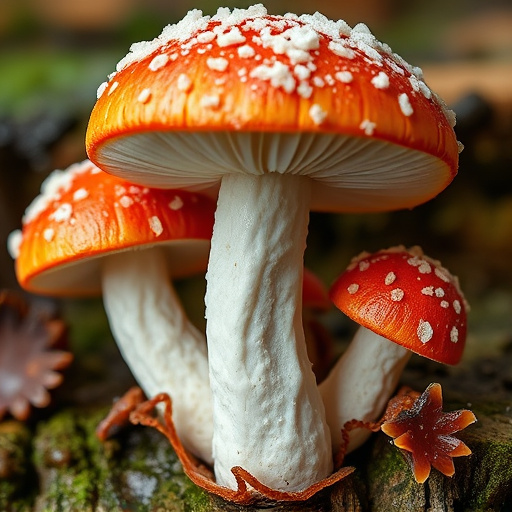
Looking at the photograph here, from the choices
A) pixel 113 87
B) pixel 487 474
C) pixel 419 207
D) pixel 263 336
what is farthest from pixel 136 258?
pixel 419 207

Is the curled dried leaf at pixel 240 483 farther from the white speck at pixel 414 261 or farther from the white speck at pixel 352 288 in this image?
the white speck at pixel 414 261

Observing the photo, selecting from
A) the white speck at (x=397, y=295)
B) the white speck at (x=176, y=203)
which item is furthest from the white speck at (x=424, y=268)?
the white speck at (x=176, y=203)

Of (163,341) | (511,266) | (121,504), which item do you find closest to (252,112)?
(163,341)

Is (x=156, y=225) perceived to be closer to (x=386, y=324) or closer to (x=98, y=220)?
(x=98, y=220)

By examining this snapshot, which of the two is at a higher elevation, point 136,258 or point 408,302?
point 408,302

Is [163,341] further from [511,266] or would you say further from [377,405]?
[511,266]

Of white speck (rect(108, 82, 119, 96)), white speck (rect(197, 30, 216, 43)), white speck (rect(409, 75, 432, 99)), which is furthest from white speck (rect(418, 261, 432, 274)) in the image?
white speck (rect(108, 82, 119, 96))
